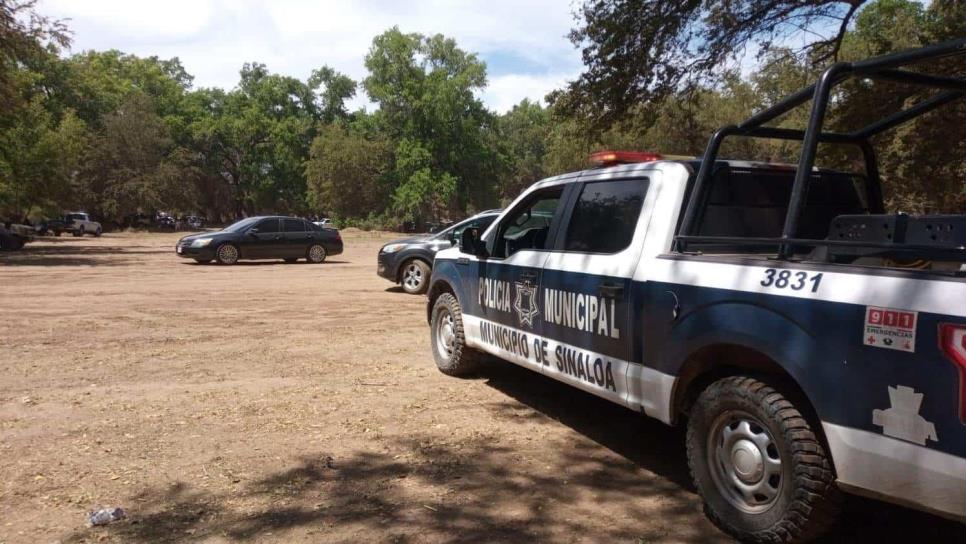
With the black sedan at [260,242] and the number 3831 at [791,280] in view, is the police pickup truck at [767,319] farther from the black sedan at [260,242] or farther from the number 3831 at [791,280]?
the black sedan at [260,242]

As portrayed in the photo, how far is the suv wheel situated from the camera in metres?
20.0

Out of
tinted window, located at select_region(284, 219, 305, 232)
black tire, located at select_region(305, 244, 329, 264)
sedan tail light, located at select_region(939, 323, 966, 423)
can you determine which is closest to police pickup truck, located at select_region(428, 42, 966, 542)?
sedan tail light, located at select_region(939, 323, 966, 423)

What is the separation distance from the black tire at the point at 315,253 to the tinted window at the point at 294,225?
626 millimetres

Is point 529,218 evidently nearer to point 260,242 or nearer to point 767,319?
point 767,319

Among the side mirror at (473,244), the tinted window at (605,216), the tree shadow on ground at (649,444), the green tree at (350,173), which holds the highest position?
the green tree at (350,173)

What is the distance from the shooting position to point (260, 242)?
20.3m

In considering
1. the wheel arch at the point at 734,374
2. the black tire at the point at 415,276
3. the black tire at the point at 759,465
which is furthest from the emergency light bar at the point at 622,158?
the black tire at the point at 415,276

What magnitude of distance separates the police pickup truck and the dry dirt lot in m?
0.49

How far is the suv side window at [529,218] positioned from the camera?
554 centimetres

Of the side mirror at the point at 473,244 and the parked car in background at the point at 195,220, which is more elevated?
the parked car in background at the point at 195,220

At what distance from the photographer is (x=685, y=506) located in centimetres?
392

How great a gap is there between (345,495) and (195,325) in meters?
6.35

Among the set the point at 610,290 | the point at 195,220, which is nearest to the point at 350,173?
the point at 195,220

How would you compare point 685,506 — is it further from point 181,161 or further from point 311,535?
point 181,161
